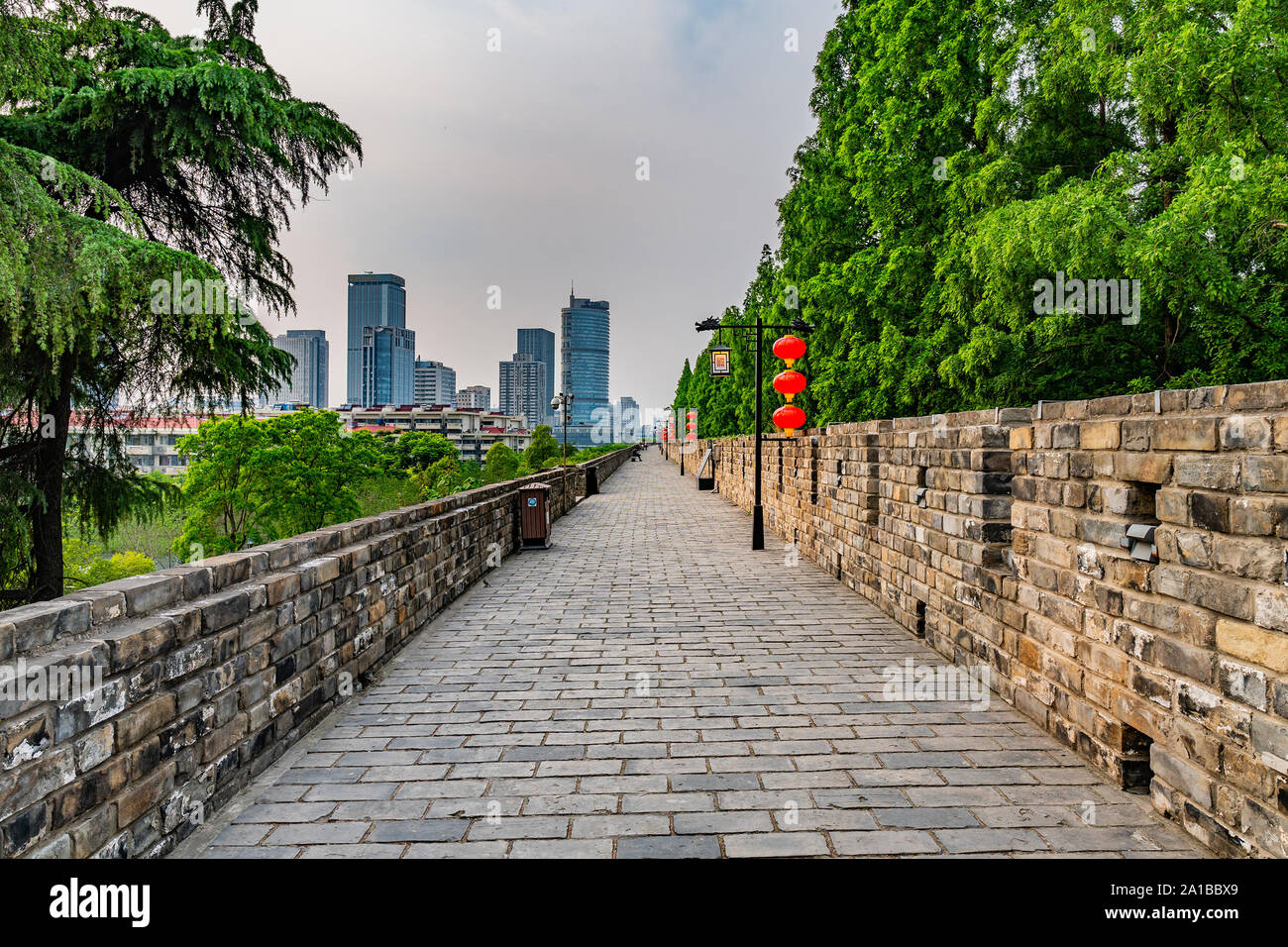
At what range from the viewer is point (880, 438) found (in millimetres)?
7742

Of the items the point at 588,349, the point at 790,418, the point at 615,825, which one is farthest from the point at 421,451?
the point at 588,349

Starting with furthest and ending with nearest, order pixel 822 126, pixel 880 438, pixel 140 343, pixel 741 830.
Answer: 1. pixel 822 126
2. pixel 140 343
3. pixel 880 438
4. pixel 741 830

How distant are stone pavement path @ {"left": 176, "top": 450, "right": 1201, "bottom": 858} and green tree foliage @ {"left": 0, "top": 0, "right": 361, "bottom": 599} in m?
6.43

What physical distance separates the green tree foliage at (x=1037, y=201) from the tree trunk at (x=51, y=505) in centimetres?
1605

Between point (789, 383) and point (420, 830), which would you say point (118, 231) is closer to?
point (420, 830)

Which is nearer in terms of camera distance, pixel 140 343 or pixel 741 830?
pixel 741 830

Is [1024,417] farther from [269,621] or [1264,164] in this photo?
[1264,164]

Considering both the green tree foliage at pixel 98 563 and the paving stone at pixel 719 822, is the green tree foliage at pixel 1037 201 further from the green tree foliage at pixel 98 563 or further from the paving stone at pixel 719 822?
the green tree foliage at pixel 98 563

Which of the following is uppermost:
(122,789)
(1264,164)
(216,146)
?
(216,146)

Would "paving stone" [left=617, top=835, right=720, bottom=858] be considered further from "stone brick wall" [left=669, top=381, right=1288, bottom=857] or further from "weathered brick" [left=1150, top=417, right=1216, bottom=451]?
"weathered brick" [left=1150, top=417, right=1216, bottom=451]

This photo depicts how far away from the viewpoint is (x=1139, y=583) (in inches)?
135

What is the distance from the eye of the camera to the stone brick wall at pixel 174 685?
2.34 meters
